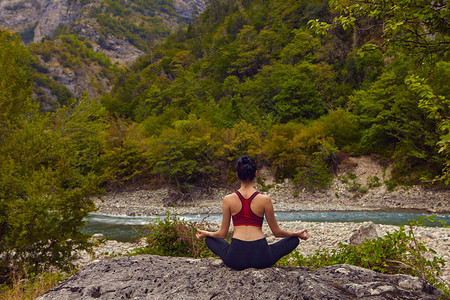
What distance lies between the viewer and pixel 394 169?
26984mm

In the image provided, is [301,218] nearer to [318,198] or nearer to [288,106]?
[318,198]

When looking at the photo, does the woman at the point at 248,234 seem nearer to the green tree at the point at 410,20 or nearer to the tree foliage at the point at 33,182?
the green tree at the point at 410,20

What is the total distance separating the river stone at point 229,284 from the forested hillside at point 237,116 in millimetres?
1509

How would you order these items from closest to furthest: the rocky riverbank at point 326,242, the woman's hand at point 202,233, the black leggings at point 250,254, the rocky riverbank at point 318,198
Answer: the black leggings at point 250,254, the woman's hand at point 202,233, the rocky riverbank at point 326,242, the rocky riverbank at point 318,198

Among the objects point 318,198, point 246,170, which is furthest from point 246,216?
point 318,198

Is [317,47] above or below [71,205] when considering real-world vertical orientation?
above

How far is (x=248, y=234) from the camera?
348 cm

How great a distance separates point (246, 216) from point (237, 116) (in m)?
44.2

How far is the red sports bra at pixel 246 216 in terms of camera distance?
3520mm

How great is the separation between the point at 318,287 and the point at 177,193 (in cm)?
2668

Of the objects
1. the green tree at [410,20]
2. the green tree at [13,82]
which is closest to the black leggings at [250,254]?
the green tree at [410,20]

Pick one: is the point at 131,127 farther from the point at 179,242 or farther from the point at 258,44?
the point at 258,44

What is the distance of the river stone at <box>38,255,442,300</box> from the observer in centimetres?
285

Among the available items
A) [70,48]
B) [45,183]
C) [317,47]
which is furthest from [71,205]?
[70,48]
